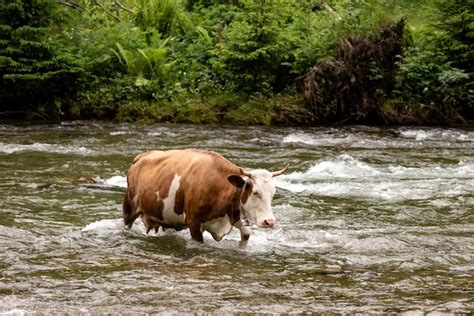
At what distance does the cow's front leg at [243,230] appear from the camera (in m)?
8.46

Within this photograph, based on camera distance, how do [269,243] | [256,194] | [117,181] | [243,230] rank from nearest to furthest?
[256,194] < [243,230] < [269,243] < [117,181]

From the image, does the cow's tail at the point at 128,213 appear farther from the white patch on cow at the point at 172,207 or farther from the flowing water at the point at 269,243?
the white patch on cow at the point at 172,207

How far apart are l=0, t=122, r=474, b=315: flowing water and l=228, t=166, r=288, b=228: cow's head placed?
0.49m

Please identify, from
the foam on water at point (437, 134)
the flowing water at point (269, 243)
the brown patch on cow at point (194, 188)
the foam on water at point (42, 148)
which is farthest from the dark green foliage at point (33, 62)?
the brown patch on cow at point (194, 188)

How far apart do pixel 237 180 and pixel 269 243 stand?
1.42 m

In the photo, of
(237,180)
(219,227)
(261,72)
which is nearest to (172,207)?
(219,227)

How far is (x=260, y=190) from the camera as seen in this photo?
810cm

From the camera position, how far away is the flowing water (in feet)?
20.9

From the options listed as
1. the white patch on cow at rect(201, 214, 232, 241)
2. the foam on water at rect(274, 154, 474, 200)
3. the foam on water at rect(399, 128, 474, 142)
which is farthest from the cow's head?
the foam on water at rect(399, 128, 474, 142)

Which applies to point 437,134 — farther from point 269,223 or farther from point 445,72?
point 269,223

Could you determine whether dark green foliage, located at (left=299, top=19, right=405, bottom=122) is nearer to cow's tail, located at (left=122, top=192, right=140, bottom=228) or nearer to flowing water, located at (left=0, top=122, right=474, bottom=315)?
flowing water, located at (left=0, top=122, right=474, bottom=315)

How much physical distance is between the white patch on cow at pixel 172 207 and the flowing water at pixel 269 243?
0.29m

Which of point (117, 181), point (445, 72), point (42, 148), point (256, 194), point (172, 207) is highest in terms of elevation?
point (445, 72)

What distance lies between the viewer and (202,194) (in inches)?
332
